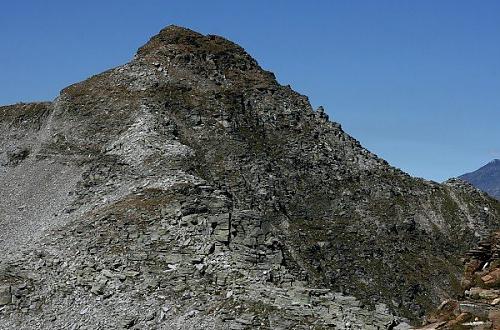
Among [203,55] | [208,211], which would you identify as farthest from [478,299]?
[203,55]

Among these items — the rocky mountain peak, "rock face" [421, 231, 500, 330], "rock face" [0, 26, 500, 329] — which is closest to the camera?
"rock face" [421, 231, 500, 330]

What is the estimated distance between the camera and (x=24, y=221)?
5991 cm

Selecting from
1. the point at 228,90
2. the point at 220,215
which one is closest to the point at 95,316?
the point at 220,215

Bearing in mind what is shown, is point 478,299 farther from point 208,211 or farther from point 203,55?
point 203,55

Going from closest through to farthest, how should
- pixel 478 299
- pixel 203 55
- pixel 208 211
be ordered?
pixel 478 299 → pixel 208 211 → pixel 203 55

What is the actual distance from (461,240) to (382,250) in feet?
44.7

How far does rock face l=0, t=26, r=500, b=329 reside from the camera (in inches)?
1716

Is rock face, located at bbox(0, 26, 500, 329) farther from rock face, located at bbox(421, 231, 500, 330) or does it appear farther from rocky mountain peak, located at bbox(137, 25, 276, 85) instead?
rock face, located at bbox(421, 231, 500, 330)

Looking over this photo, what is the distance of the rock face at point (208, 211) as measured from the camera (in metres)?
43.6

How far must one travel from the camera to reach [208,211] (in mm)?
50031

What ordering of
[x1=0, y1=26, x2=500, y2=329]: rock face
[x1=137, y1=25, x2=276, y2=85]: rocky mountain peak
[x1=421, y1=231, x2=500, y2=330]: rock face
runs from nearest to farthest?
[x1=421, y1=231, x2=500, y2=330]: rock face → [x1=0, y1=26, x2=500, y2=329]: rock face → [x1=137, y1=25, x2=276, y2=85]: rocky mountain peak

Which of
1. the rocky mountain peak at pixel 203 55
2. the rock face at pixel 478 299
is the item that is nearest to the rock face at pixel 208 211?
the rocky mountain peak at pixel 203 55

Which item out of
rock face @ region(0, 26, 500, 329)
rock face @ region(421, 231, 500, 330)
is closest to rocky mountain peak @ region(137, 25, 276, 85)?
rock face @ region(0, 26, 500, 329)

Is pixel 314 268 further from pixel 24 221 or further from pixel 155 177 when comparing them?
pixel 24 221
